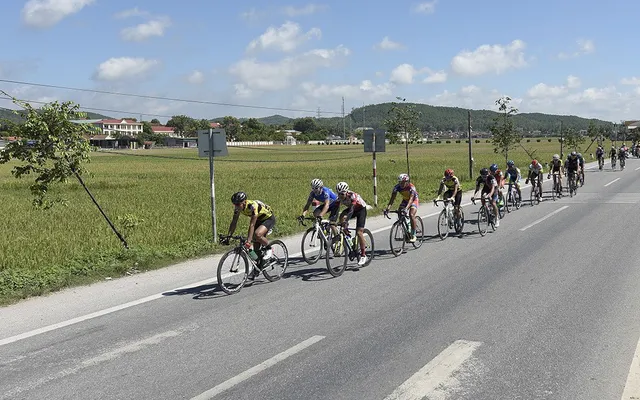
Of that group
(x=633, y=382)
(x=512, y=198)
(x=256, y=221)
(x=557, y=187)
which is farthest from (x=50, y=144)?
(x=557, y=187)

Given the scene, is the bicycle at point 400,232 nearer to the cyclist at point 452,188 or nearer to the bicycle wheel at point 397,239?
the bicycle wheel at point 397,239

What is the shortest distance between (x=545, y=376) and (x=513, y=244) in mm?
7566

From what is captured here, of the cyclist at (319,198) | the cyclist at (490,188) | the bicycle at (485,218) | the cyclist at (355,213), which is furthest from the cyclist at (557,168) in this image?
the cyclist at (319,198)

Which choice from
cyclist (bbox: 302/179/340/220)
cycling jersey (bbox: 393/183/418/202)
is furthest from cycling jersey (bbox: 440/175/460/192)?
cyclist (bbox: 302/179/340/220)

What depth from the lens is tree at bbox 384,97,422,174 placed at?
33000mm

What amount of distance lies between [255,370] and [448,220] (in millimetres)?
9038

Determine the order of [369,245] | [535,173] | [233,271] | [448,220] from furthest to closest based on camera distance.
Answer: [535,173]
[448,220]
[369,245]
[233,271]

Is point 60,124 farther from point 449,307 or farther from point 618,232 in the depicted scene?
point 618,232

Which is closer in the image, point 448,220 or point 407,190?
point 407,190

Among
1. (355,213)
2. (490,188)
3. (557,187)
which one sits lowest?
(557,187)

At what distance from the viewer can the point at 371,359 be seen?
18.0 ft

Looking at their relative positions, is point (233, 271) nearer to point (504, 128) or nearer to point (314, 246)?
point (314, 246)

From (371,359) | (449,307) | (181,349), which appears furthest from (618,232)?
(181,349)

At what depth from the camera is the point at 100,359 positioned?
5.66 m
